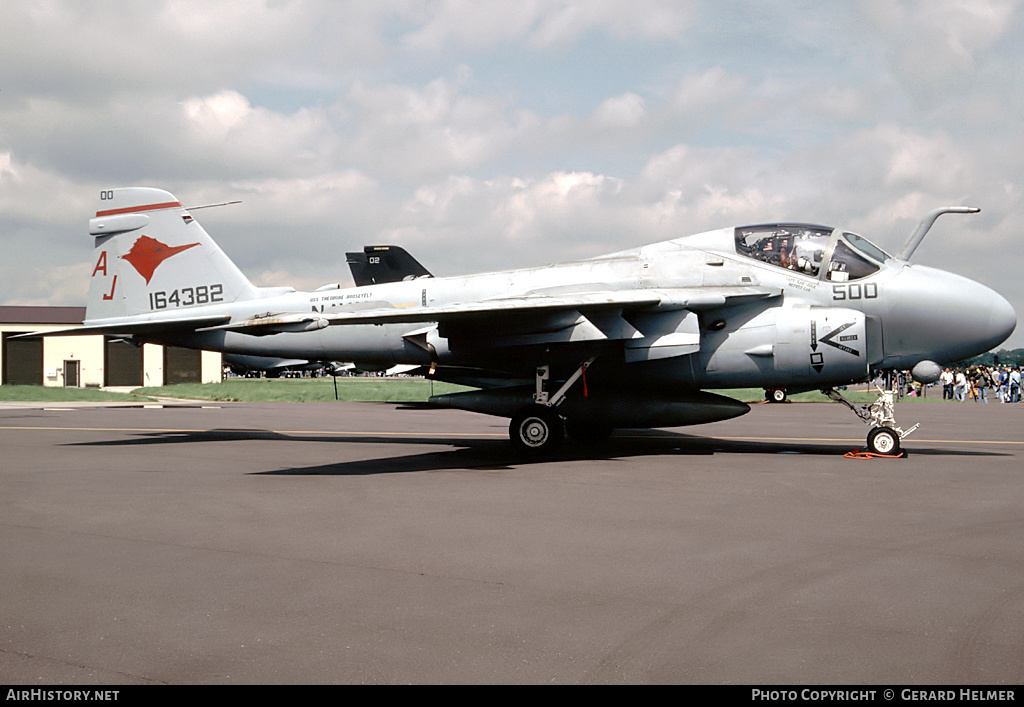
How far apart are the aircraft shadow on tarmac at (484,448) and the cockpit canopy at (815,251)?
2790mm

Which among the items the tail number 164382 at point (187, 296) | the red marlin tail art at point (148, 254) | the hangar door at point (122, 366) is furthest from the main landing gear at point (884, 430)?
the hangar door at point (122, 366)

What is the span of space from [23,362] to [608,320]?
45.2 metres

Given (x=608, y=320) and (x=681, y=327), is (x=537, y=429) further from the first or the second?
(x=681, y=327)

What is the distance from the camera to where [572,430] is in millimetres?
13477

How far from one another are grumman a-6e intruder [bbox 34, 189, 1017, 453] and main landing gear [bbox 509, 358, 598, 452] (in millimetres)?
22

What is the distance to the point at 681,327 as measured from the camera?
1140 centimetres

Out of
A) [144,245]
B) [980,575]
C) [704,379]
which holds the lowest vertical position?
[980,575]

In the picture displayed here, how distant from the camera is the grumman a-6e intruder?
11125 mm

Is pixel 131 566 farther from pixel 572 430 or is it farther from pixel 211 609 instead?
pixel 572 430

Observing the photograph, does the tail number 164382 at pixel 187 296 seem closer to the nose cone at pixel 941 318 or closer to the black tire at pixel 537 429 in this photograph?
the black tire at pixel 537 429

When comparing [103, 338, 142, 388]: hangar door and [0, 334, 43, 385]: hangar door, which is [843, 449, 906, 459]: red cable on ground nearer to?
[103, 338, 142, 388]: hangar door
